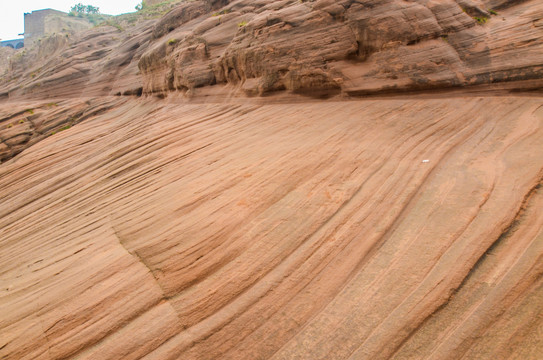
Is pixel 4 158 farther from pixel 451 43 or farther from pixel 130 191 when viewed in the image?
pixel 451 43

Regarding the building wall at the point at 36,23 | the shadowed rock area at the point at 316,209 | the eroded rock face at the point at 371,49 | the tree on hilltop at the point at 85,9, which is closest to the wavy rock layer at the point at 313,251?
the shadowed rock area at the point at 316,209

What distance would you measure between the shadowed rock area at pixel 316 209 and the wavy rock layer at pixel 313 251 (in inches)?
0.8

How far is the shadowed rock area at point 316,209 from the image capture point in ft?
7.97

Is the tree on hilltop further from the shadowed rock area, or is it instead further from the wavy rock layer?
the wavy rock layer

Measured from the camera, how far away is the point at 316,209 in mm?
3703

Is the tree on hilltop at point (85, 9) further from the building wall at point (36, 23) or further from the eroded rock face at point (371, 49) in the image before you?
the eroded rock face at point (371, 49)

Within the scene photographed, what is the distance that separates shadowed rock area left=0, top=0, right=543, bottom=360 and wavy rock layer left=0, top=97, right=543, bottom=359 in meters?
0.02

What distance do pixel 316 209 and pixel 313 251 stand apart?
2.25 ft

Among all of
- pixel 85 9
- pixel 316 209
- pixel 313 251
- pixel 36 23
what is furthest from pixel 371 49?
pixel 85 9

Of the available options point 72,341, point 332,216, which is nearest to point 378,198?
point 332,216

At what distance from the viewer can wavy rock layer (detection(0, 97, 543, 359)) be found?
7.62 feet

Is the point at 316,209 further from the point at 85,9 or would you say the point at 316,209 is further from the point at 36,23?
the point at 85,9

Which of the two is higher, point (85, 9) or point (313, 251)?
point (85, 9)

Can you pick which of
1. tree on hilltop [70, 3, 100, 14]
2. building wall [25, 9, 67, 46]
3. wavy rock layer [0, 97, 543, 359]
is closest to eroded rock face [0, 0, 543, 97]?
wavy rock layer [0, 97, 543, 359]
